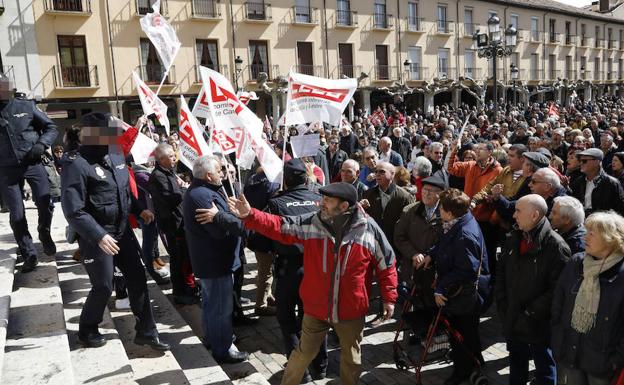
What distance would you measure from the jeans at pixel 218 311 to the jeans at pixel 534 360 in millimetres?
2260

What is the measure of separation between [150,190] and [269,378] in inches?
97.5

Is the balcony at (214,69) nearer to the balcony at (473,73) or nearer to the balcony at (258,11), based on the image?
the balcony at (258,11)

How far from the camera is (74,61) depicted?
21.0m

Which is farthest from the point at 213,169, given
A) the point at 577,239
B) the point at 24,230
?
the point at 577,239

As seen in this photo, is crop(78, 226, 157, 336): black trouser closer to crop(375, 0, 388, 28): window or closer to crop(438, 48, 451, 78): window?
crop(375, 0, 388, 28): window

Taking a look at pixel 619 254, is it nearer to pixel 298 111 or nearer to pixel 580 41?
pixel 298 111

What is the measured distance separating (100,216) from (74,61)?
65.7 ft

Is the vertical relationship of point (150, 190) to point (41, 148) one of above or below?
below

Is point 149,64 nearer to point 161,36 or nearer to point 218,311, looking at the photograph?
point 161,36

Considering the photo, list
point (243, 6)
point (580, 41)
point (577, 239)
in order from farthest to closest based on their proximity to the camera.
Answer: point (580, 41), point (243, 6), point (577, 239)

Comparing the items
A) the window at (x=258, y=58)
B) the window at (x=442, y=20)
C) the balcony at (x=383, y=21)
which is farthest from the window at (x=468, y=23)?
the window at (x=258, y=58)

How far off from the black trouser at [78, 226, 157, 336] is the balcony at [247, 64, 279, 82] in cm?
2167

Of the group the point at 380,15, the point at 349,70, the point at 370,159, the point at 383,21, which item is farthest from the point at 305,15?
the point at 370,159

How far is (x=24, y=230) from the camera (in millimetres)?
4816
